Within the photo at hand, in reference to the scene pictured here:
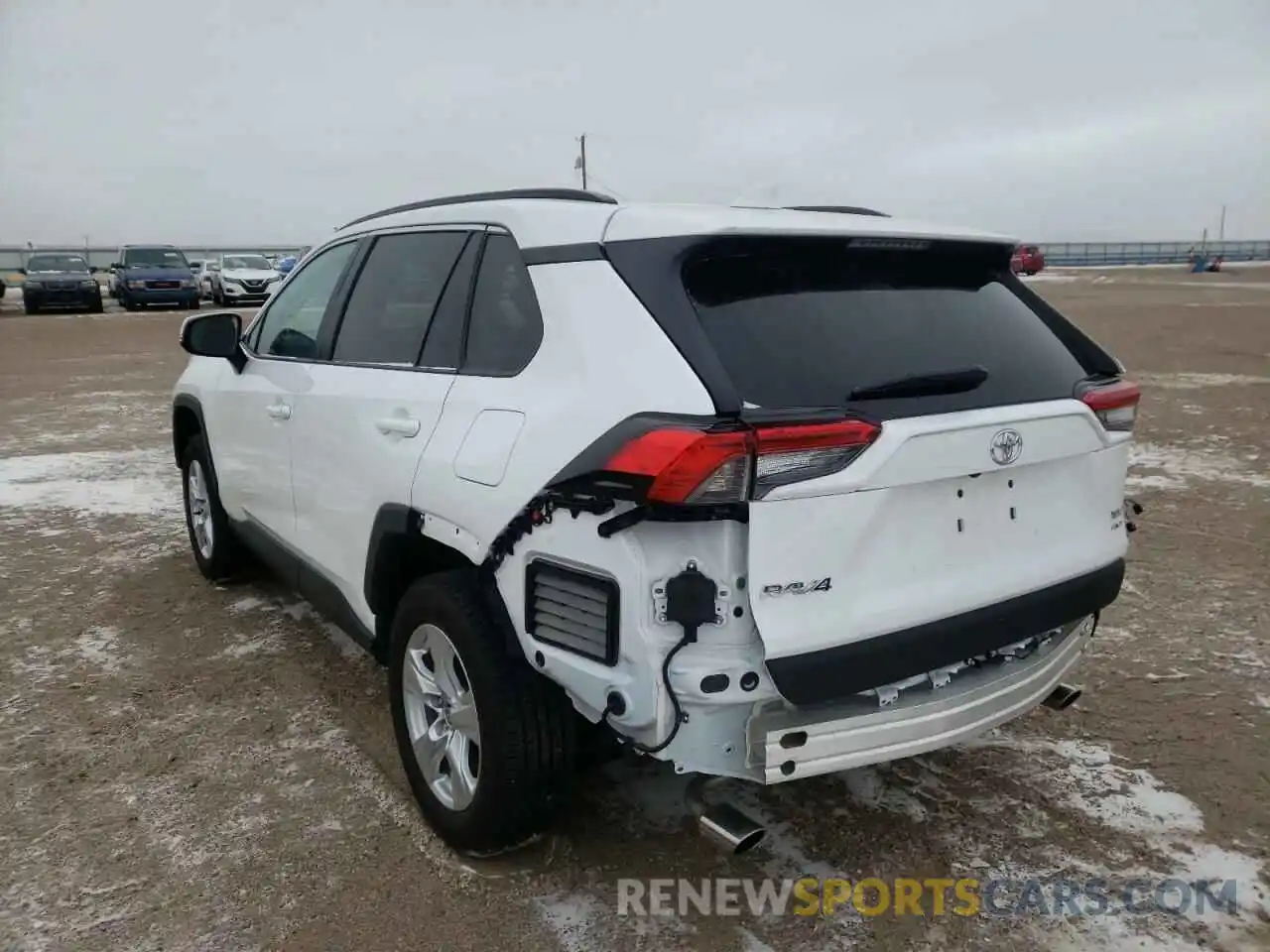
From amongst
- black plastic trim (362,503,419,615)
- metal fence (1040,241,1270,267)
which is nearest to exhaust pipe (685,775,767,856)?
black plastic trim (362,503,419,615)

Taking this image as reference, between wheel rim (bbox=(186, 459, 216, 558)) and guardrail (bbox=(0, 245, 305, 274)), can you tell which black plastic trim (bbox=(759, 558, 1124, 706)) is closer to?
wheel rim (bbox=(186, 459, 216, 558))

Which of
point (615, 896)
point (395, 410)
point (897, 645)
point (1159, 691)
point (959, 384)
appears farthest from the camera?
point (1159, 691)

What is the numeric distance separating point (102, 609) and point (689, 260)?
391 cm

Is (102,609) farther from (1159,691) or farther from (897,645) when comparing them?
(1159,691)

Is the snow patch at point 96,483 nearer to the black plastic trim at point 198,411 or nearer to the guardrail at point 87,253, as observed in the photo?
the black plastic trim at point 198,411

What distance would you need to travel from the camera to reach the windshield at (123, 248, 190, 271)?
2784 cm

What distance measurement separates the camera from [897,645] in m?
2.31

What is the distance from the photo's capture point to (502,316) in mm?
2762

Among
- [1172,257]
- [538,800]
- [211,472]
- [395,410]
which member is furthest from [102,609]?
Result: [1172,257]

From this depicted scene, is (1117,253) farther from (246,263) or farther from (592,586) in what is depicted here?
(592,586)

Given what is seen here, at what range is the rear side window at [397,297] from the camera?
123 inches

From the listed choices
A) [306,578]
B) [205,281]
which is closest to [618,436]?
[306,578]

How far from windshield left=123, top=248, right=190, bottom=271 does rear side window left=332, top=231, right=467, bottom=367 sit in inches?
1094

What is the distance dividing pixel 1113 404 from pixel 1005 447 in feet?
2.07
